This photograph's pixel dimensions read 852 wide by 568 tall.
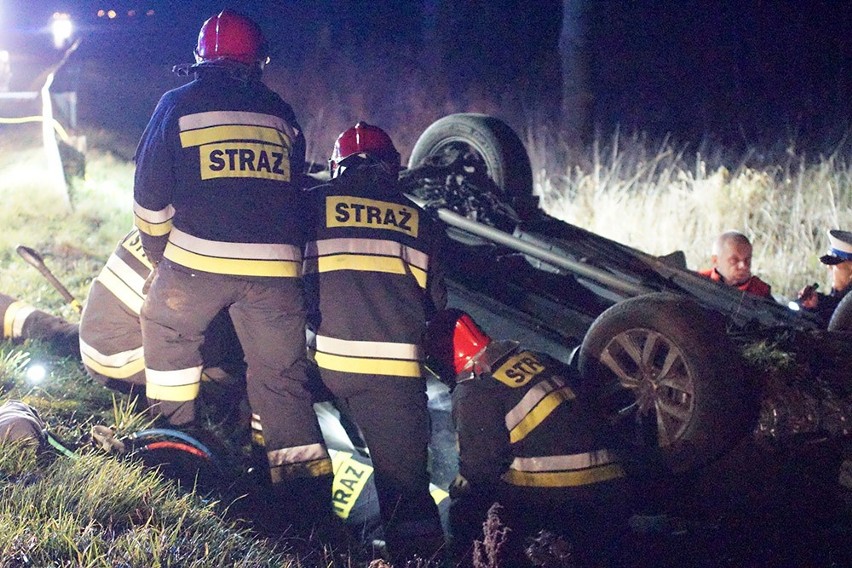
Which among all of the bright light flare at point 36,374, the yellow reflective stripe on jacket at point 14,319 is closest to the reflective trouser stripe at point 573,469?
the bright light flare at point 36,374

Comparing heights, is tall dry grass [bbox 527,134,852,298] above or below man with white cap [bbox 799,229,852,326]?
below

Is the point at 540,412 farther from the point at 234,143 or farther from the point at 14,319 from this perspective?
the point at 14,319

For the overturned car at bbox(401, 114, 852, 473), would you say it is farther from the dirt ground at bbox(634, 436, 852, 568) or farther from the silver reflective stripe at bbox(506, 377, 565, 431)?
the silver reflective stripe at bbox(506, 377, 565, 431)

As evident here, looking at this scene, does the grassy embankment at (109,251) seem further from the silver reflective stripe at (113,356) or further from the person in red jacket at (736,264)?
the person in red jacket at (736,264)

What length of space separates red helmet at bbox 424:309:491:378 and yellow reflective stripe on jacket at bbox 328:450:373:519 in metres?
0.66

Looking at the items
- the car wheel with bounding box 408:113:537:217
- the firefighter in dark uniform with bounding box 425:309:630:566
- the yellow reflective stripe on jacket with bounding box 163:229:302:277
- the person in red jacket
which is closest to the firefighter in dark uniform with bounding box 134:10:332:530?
the yellow reflective stripe on jacket with bounding box 163:229:302:277

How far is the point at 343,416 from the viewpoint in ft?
12.9

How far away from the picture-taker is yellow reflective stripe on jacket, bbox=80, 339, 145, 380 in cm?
374

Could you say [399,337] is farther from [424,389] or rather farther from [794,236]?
[794,236]

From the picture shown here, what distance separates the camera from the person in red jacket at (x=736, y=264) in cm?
470

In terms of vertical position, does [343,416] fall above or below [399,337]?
below

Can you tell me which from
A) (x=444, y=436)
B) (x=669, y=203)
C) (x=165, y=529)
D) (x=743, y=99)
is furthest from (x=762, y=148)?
(x=165, y=529)

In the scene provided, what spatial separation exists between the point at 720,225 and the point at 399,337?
5.24 m

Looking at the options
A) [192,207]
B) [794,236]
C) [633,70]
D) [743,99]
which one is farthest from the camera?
[633,70]
